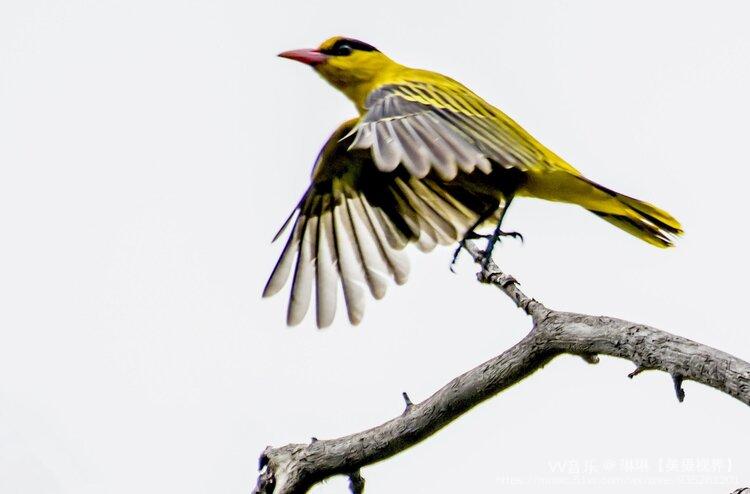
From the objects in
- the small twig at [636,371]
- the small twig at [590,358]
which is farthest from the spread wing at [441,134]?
the small twig at [636,371]

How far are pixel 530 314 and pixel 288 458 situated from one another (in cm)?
83

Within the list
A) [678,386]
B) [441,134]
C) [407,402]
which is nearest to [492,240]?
[441,134]

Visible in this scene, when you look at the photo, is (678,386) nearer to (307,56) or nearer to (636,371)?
(636,371)

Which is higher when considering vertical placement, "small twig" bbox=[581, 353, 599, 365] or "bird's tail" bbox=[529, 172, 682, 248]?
"bird's tail" bbox=[529, 172, 682, 248]

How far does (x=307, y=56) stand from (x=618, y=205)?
1.71 m

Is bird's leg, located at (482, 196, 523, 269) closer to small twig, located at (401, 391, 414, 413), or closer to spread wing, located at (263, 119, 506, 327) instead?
spread wing, located at (263, 119, 506, 327)

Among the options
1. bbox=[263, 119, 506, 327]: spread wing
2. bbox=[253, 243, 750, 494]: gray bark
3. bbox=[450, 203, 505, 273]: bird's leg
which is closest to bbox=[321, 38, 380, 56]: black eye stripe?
bbox=[263, 119, 506, 327]: spread wing

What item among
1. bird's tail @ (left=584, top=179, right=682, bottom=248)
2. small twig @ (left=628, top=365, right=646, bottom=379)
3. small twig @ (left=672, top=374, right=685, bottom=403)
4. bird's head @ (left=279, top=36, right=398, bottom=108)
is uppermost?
bird's head @ (left=279, top=36, right=398, bottom=108)

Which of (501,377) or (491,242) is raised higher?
(491,242)

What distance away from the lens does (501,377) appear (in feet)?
9.89

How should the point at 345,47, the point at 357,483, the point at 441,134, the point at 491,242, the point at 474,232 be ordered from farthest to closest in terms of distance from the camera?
the point at 345,47, the point at 474,232, the point at 491,242, the point at 441,134, the point at 357,483

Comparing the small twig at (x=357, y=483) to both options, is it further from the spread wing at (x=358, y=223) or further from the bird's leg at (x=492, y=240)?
the spread wing at (x=358, y=223)

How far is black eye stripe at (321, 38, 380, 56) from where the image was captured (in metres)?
5.34

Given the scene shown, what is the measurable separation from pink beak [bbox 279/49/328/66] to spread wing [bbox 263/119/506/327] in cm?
55
